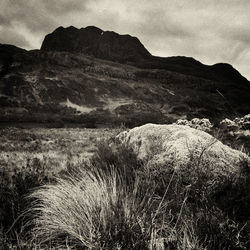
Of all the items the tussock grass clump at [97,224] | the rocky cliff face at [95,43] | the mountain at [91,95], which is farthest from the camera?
the rocky cliff face at [95,43]

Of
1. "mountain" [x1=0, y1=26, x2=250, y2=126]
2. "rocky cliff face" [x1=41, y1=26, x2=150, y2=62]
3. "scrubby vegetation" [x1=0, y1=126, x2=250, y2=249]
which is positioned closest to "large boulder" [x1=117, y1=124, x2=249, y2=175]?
"scrubby vegetation" [x1=0, y1=126, x2=250, y2=249]

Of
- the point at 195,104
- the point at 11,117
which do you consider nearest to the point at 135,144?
the point at 11,117

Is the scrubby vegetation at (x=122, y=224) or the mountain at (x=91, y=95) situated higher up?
the mountain at (x=91, y=95)

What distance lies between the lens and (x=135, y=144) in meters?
4.48

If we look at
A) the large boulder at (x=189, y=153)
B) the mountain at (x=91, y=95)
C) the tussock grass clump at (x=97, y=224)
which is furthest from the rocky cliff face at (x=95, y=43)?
the tussock grass clump at (x=97, y=224)

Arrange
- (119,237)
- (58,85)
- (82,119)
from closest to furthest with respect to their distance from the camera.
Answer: (119,237) → (82,119) → (58,85)

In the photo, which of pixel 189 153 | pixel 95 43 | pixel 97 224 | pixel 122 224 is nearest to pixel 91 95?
pixel 189 153

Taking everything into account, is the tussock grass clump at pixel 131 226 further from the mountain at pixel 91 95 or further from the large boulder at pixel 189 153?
the mountain at pixel 91 95

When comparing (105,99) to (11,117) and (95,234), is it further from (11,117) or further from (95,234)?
(95,234)

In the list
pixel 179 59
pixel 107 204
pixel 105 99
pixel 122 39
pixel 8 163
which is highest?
pixel 122 39

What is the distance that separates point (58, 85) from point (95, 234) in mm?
48824

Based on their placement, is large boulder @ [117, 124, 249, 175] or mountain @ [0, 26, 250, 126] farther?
mountain @ [0, 26, 250, 126]


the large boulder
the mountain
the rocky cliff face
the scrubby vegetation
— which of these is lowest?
the scrubby vegetation

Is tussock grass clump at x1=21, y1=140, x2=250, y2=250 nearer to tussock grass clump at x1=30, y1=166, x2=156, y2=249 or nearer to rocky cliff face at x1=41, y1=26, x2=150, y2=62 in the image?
tussock grass clump at x1=30, y1=166, x2=156, y2=249
